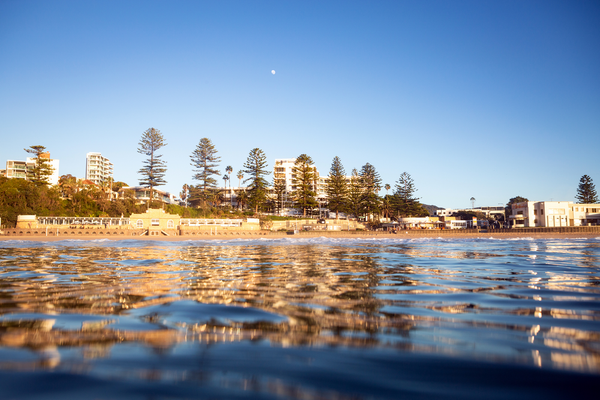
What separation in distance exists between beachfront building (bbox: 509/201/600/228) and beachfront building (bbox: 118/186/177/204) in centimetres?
6094

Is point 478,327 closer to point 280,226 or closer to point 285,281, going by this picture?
point 285,281

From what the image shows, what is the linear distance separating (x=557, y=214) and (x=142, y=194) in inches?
3011

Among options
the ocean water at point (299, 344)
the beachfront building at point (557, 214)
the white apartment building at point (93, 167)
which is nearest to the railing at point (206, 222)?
the ocean water at point (299, 344)

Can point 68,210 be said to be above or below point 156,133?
below

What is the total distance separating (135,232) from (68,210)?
1369 cm

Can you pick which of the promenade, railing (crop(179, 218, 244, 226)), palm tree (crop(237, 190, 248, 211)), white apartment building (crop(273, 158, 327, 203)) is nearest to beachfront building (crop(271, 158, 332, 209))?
white apartment building (crop(273, 158, 327, 203))

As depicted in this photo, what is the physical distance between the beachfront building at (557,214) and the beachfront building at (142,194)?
60.9 metres

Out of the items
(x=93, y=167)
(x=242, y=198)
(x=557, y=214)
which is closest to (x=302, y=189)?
(x=242, y=198)

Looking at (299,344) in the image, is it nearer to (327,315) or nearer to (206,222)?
(327,315)

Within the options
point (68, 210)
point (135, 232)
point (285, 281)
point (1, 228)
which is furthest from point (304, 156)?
point (285, 281)

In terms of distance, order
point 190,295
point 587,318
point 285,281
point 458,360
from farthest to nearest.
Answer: point 285,281 → point 190,295 → point 587,318 → point 458,360

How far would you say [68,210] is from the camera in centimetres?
4541

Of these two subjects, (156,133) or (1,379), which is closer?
(1,379)

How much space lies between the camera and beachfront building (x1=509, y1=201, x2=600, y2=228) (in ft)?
182
